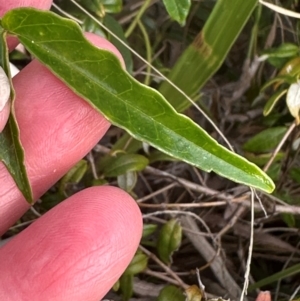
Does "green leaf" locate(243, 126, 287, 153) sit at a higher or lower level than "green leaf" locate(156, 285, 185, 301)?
higher

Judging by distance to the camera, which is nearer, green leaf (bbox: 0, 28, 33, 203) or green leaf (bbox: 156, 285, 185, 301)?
green leaf (bbox: 0, 28, 33, 203)

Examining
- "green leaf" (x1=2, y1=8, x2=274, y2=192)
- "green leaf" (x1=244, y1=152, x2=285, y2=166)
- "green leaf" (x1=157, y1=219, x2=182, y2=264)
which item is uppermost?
"green leaf" (x1=2, y1=8, x2=274, y2=192)

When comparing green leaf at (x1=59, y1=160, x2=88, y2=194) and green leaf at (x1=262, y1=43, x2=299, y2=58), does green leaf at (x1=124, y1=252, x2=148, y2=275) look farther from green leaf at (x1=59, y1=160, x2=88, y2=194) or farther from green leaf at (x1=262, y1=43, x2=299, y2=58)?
green leaf at (x1=262, y1=43, x2=299, y2=58)

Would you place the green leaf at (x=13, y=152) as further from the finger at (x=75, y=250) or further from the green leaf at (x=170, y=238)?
the green leaf at (x=170, y=238)

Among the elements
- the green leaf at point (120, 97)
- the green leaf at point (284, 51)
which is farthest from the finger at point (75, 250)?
the green leaf at point (284, 51)

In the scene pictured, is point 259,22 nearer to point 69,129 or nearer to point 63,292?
point 69,129

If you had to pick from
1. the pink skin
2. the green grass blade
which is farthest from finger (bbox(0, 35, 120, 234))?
the green grass blade

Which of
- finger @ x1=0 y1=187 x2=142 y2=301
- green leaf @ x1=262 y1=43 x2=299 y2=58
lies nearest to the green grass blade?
green leaf @ x1=262 y1=43 x2=299 y2=58

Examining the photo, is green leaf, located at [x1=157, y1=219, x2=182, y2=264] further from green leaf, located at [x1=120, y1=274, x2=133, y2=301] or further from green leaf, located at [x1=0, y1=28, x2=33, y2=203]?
green leaf, located at [x1=0, y1=28, x2=33, y2=203]
